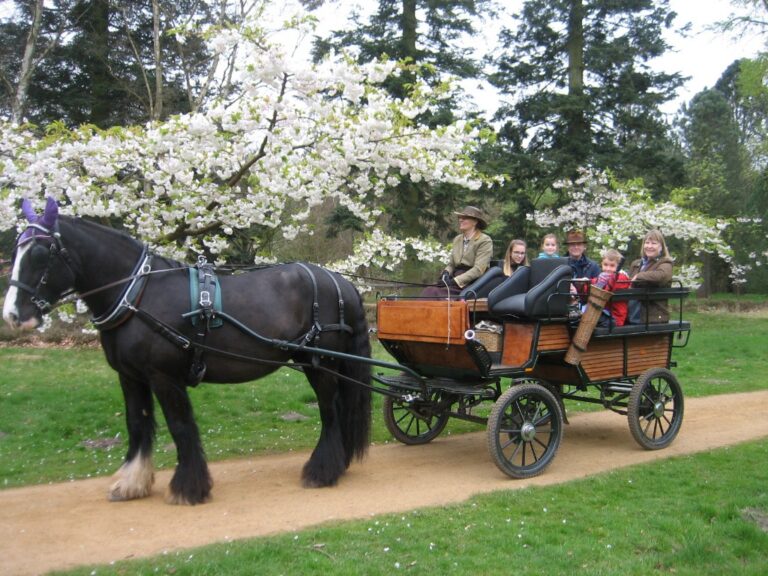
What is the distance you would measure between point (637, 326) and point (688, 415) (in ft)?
8.89

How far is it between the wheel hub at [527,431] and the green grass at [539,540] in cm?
62

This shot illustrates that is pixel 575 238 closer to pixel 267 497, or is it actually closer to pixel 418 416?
pixel 418 416

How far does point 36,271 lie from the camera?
5164 mm

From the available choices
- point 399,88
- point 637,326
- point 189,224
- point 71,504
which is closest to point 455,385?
point 637,326

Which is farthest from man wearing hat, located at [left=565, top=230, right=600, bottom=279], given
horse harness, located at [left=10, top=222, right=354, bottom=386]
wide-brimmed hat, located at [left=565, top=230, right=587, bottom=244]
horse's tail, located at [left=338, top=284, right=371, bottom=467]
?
horse harness, located at [left=10, top=222, right=354, bottom=386]

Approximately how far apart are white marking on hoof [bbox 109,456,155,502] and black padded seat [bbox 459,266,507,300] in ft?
11.2

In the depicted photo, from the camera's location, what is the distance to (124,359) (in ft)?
18.1

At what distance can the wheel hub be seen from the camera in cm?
652

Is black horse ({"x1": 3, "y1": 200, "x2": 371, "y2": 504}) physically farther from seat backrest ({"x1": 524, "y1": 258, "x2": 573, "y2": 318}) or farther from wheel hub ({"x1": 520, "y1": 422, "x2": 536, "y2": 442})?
seat backrest ({"x1": 524, "y1": 258, "x2": 573, "y2": 318})

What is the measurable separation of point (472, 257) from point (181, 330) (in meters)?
3.32

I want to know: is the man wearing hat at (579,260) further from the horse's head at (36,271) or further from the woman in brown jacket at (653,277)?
the horse's head at (36,271)

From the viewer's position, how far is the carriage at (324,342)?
18.0 feet

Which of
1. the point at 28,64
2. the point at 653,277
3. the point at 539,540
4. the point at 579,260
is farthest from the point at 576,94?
the point at 539,540

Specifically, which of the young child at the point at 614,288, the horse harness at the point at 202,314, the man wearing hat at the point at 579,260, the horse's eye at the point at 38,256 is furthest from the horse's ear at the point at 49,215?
the man wearing hat at the point at 579,260
